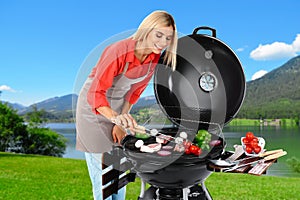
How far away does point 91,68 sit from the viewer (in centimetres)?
241

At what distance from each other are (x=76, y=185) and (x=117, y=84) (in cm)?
354

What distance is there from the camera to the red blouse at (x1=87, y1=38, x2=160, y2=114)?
2217 millimetres

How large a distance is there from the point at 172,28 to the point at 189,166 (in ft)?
2.51

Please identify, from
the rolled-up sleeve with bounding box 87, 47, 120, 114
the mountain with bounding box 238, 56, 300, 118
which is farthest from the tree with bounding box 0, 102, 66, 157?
the rolled-up sleeve with bounding box 87, 47, 120, 114

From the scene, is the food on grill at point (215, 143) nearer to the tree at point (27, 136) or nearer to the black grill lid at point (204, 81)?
the black grill lid at point (204, 81)

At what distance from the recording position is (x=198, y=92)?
95.2 inches

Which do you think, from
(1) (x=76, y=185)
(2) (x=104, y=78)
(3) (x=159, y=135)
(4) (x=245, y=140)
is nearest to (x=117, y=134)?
(3) (x=159, y=135)

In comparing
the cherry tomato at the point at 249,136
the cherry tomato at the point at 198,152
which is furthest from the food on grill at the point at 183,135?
the cherry tomato at the point at 249,136

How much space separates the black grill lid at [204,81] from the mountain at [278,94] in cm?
512

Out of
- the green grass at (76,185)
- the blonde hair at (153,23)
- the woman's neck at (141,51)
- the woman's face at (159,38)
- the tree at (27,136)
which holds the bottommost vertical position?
the green grass at (76,185)

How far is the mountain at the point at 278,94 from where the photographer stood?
822 cm

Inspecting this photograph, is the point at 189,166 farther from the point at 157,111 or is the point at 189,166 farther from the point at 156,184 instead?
the point at 157,111

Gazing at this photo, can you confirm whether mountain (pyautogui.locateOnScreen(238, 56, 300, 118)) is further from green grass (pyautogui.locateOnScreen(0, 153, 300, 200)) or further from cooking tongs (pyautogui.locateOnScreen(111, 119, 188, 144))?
cooking tongs (pyautogui.locateOnScreen(111, 119, 188, 144))

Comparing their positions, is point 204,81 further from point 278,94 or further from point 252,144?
point 278,94
